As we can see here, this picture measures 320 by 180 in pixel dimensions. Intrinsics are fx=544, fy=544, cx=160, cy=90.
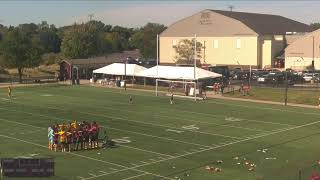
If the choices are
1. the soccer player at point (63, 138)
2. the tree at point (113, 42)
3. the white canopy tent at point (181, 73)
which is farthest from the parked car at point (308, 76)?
the tree at point (113, 42)

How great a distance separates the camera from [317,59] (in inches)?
3369

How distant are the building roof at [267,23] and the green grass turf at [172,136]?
50.2m

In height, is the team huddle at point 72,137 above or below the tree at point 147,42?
below

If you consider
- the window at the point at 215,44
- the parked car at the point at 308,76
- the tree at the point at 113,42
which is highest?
the tree at the point at 113,42

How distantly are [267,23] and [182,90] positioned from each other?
51.4 m

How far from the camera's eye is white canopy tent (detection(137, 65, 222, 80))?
54066mm

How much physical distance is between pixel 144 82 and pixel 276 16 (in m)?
62.7

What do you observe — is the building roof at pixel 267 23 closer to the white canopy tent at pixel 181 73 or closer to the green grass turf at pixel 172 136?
the white canopy tent at pixel 181 73

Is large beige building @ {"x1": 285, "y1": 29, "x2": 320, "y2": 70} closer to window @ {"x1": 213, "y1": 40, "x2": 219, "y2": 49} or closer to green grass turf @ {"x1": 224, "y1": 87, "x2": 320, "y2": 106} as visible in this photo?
window @ {"x1": 213, "y1": 40, "x2": 219, "y2": 49}

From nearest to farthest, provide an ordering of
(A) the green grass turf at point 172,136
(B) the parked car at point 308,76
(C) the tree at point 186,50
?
(A) the green grass turf at point 172,136 → (B) the parked car at point 308,76 → (C) the tree at point 186,50

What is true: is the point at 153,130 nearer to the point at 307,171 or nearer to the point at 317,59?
the point at 307,171

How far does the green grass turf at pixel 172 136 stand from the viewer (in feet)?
74.7

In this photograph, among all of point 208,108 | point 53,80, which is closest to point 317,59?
point 53,80

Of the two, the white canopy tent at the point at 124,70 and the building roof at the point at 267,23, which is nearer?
the white canopy tent at the point at 124,70
